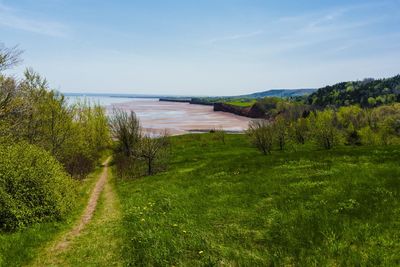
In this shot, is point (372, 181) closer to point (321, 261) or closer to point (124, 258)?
point (321, 261)

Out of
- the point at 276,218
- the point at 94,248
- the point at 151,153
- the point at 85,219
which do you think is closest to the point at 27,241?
the point at 94,248

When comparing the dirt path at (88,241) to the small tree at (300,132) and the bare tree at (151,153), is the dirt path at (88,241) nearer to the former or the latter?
the bare tree at (151,153)

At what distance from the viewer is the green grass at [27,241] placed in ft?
45.9

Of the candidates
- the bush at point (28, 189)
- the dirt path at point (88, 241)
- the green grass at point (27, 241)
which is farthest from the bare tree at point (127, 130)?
A: the green grass at point (27, 241)

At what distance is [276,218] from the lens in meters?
15.7

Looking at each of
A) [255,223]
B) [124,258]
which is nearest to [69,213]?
[124,258]

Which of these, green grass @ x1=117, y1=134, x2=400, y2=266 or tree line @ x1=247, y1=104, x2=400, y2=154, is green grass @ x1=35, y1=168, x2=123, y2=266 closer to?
green grass @ x1=117, y1=134, x2=400, y2=266

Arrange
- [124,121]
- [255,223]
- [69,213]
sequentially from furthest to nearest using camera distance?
[124,121] < [69,213] < [255,223]

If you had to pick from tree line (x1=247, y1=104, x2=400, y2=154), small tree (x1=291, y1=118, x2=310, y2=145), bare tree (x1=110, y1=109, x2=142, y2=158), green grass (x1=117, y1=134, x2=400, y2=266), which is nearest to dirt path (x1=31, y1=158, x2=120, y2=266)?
green grass (x1=117, y1=134, x2=400, y2=266)

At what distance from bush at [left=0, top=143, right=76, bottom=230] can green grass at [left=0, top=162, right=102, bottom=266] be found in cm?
84

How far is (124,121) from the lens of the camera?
54094 millimetres

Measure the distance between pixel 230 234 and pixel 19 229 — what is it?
38.5 feet

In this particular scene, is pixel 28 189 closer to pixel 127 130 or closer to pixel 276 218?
pixel 276 218

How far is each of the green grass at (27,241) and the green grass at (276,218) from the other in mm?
3727
